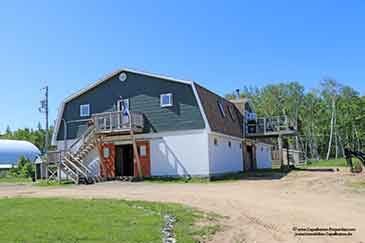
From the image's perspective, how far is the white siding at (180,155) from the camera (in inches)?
803

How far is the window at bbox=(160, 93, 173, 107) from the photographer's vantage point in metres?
21.5

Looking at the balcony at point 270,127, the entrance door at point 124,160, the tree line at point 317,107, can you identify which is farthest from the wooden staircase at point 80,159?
the tree line at point 317,107

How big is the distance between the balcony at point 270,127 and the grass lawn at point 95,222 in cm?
1829

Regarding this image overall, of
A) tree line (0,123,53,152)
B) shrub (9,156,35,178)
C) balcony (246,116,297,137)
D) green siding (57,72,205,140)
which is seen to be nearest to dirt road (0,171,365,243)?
green siding (57,72,205,140)

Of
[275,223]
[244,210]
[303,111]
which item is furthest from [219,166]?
[303,111]

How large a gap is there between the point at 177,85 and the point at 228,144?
216 inches

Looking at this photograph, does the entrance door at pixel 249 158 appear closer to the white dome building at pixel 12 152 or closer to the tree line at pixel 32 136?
the white dome building at pixel 12 152

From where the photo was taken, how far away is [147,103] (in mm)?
22219

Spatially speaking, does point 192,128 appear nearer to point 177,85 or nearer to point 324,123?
point 177,85

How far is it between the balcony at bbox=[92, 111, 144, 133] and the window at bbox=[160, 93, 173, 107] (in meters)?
1.50

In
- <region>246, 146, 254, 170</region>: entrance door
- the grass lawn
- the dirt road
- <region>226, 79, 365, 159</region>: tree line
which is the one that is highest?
<region>226, 79, 365, 159</region>: tree line

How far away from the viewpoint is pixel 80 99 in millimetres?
24422

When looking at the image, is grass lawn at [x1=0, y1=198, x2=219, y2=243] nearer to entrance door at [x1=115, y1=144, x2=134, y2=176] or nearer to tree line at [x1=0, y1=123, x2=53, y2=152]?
entrance door at [x1=115, y1=144, x2=134, y2=176]

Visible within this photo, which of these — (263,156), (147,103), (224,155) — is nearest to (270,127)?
(224,155)
